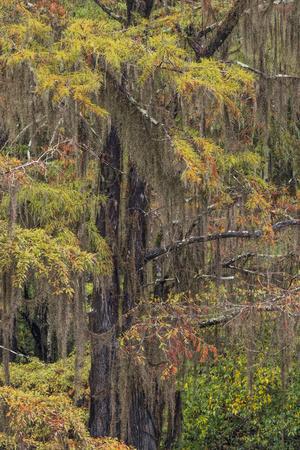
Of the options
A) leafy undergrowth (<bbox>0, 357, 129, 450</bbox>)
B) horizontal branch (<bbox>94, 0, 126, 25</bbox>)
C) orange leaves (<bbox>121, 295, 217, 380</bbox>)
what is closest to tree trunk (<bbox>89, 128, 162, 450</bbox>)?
orange leaves (<bbox>121, 295, 217, 380</bbox>)

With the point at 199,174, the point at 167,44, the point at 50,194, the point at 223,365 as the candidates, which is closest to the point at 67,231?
the point at 50,194

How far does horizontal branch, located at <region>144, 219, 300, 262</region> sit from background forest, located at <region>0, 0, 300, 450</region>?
0.06 ft

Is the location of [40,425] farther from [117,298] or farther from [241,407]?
[241,407]

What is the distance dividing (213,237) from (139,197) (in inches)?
45.7

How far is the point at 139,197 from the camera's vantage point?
437 inches

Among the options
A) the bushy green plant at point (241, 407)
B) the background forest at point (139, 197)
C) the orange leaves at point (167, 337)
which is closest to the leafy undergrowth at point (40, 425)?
the background forest at point (139, 197)

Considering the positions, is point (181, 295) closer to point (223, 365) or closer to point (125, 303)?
point (125, 303)

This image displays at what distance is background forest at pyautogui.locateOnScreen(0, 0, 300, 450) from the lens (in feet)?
28.2

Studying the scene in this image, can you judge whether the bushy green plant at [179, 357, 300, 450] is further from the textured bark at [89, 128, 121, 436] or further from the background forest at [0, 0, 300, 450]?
the textured bark at [89, 128, 121, 436]

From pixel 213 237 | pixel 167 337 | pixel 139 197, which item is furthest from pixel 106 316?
pixel 213 237

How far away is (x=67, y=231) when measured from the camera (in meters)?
9.06

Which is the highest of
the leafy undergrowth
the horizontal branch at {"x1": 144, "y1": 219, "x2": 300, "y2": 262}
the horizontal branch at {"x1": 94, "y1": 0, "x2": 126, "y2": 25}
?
the horizontal branch at {"x1": 94, "y1": 0, "x2": 126, "y2": 25}

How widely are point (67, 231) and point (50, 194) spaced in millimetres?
531

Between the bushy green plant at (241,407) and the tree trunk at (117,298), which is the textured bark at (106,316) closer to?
the tree trunk at (117,298)
